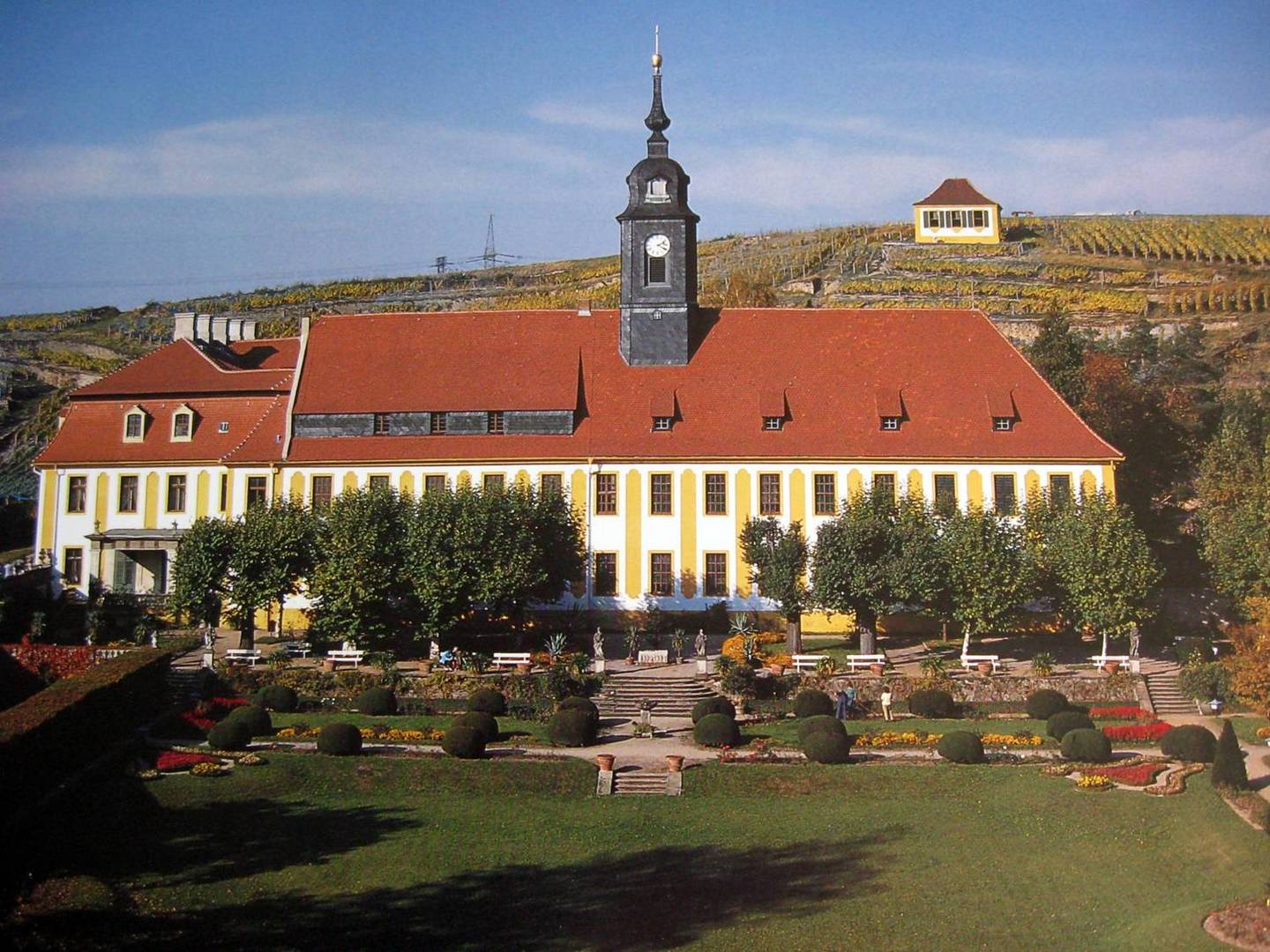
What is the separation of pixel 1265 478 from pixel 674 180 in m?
24.8

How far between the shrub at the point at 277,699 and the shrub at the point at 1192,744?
23940 mm

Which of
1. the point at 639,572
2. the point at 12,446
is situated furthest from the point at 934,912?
the point at 12,446

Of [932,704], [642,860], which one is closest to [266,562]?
[932,704]

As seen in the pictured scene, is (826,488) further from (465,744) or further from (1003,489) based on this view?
(465,744)

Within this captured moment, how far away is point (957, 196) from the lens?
4291 inches

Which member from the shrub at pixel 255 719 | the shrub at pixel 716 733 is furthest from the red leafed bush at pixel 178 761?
the shrub at pixel 716 733

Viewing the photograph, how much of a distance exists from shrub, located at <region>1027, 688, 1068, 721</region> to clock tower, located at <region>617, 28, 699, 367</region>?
21146 mm

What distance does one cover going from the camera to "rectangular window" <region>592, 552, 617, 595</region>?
161 feet

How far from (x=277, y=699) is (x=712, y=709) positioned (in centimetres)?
1267

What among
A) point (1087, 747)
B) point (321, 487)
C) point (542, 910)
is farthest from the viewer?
point (321, 487)

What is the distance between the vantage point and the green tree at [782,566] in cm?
4425

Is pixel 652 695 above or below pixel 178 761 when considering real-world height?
above

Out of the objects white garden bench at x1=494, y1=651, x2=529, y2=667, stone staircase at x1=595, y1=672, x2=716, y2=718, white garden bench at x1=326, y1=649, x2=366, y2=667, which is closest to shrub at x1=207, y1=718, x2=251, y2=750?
white garden bench at x1=326, y1=649, x2=366, y2=667

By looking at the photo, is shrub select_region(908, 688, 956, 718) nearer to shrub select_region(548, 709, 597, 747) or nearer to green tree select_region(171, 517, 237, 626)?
shrub select_region(548, 709, 597, 747)
